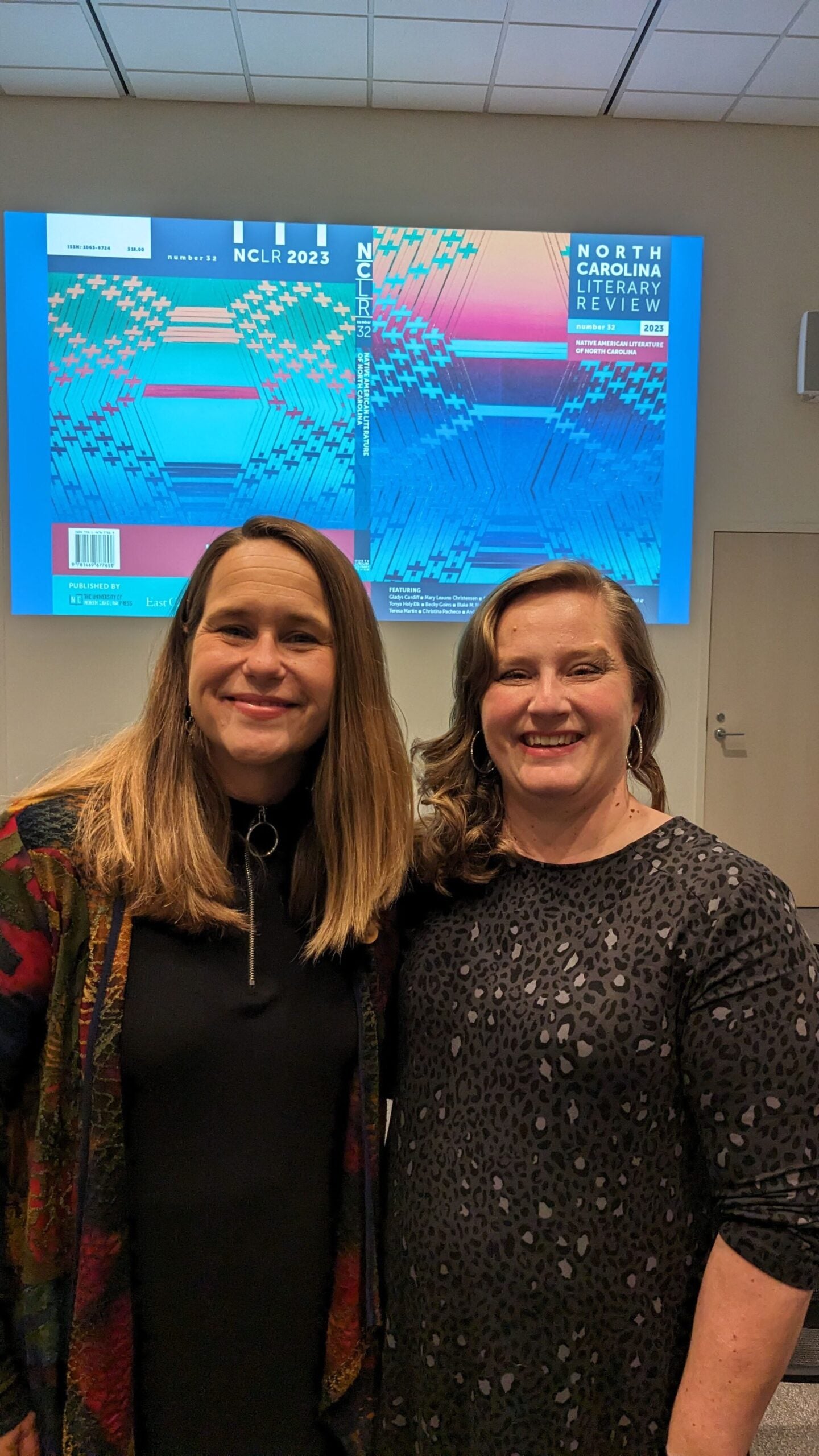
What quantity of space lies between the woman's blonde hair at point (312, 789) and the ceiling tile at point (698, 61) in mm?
3456

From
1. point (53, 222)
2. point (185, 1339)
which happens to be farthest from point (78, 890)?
point (53, 222)

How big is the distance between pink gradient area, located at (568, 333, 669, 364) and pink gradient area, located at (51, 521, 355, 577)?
1.28 metres

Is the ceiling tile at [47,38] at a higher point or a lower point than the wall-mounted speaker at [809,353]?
higher

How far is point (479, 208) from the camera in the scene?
3750 millimetres

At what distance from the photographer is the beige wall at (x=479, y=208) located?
3.66 metres

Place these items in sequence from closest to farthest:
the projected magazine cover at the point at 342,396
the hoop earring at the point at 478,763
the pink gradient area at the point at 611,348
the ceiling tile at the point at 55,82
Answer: the hoop earring at the point at 478,763 → the ceiling tile at the point at 55,82 → the projected magazine cover at the point at 342,396 → the pink gradient area at the point at 611,348

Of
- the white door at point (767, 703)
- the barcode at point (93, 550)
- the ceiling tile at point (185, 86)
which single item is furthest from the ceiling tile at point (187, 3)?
the white door at point (767, 703)

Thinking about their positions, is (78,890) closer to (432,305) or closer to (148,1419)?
(148,1419)

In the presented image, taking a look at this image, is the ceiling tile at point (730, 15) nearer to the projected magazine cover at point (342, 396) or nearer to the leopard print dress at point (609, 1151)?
the projected magazine cover at point (342, 396)

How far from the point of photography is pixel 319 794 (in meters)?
1.14

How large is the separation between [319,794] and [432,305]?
3.18 metres

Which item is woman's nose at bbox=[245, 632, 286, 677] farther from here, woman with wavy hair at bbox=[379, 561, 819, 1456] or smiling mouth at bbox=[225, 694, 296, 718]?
woman with wavy hair at bbox=[379, 561, 819, 1456]

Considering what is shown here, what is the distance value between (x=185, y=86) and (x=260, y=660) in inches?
146

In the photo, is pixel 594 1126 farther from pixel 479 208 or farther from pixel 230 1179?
pixel 479 208
